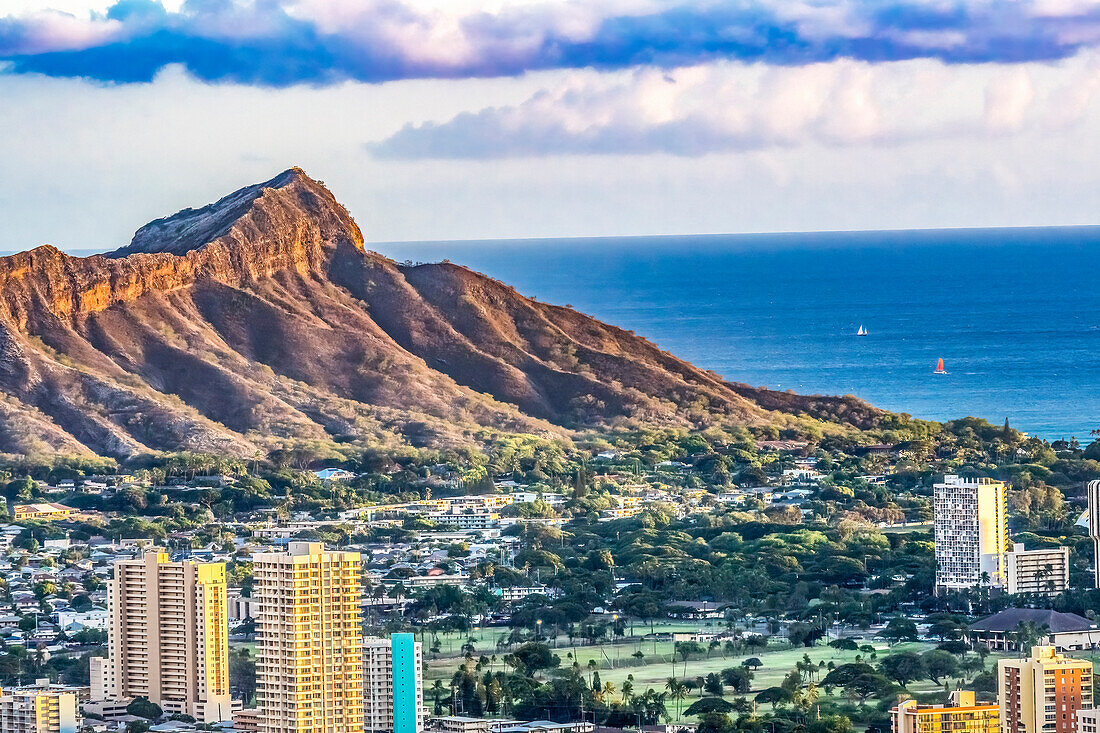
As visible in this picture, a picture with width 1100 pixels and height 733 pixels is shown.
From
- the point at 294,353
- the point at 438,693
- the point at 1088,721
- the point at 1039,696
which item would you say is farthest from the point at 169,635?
the point at 294,353

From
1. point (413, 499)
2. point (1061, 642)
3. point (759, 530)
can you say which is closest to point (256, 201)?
point (413, 499)

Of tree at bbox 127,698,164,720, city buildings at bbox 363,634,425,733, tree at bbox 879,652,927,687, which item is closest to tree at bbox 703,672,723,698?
tree at bbox 879,652,927,687

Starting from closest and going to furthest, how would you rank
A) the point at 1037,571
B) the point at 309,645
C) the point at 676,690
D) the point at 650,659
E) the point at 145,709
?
the point at 309,645 → the point at 145,709 → the point at 676,690 → the point at 650,659 → the point at 1037,571

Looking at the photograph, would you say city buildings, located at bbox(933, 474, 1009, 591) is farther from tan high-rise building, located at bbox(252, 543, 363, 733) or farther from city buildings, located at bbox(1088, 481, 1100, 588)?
tan high-rise building, located at bbox(252, 543, 363, 733)

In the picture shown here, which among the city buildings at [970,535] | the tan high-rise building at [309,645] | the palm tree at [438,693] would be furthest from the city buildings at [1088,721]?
the city buildings at [970,535]

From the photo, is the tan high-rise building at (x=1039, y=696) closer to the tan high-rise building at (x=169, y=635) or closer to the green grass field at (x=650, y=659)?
the green grass field at (x=650, y=659)

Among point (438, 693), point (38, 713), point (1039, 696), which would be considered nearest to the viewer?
point (1039, 696)

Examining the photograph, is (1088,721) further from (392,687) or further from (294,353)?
(294,353)

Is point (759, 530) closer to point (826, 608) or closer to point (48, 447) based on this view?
point (826, 608)
